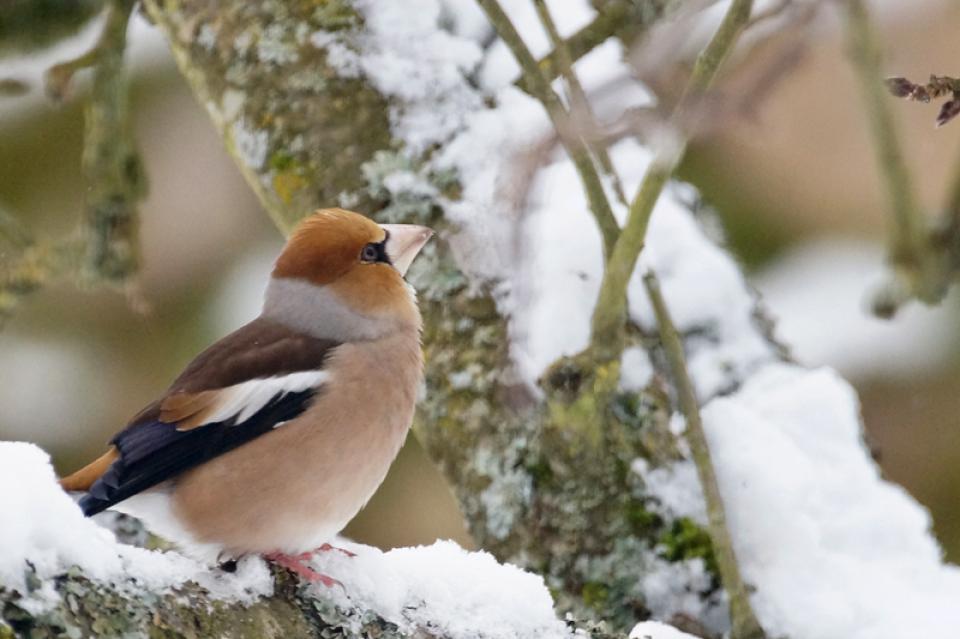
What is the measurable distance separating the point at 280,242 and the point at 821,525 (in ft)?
12.3

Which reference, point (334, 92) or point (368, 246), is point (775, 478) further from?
point (334, 92)

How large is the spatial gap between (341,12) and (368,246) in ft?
2.73

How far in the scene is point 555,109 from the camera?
293 centimetres

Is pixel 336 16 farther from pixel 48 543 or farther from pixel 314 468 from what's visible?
pixel 48 543

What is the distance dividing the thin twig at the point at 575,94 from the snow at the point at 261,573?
2.95 ft

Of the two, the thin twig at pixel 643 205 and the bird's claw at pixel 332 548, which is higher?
the thin twig at pixel 643 205

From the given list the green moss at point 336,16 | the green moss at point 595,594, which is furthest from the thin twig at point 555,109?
the green moss at point 336,16

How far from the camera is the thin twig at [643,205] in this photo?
267 centimetres

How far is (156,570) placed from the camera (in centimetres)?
214

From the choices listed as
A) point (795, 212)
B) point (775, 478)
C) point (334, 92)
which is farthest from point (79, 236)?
point (795, 212)

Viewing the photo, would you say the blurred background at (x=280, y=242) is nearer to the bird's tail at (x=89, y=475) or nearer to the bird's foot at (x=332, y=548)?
the bird's tail at (x=89, y=475)

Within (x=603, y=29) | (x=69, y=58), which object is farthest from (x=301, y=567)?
(x=69, y=58)

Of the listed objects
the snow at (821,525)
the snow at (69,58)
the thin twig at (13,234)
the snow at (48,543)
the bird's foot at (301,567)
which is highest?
the snow at (69,58)

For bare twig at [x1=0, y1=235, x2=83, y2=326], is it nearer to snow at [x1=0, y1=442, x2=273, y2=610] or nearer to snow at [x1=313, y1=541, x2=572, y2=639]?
snow at [x1=313, y1=541, x2=572, y2=639]
